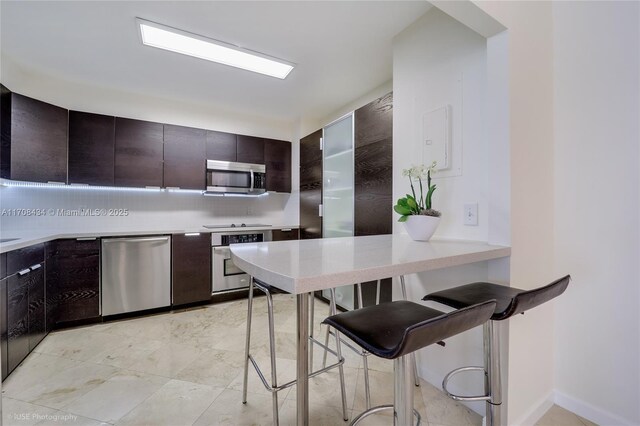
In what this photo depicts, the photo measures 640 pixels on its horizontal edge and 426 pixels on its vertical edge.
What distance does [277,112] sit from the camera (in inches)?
148

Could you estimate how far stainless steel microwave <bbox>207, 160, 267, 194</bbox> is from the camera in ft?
10.9

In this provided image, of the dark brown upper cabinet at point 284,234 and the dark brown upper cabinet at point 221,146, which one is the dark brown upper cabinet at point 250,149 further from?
the dark brown upper cabinet at point 284,234

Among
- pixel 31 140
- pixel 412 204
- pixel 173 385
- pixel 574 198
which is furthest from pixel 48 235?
pixel 574 198

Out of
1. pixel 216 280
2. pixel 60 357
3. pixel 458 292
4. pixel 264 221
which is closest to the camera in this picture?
pixel 458 292

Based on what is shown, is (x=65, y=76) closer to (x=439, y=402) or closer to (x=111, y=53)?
(x=111, y=53)

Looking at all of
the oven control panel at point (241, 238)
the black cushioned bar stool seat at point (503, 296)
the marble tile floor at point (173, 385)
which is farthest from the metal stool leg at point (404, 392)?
the oven control panel at point (241, 238)

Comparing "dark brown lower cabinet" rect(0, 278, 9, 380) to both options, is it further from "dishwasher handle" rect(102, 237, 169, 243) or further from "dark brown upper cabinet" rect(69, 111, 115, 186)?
"dark brown upper cabinet" rect(69, 111, 115, 186)

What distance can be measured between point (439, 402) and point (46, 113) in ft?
12.7

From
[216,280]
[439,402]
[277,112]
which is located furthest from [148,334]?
[277,112]

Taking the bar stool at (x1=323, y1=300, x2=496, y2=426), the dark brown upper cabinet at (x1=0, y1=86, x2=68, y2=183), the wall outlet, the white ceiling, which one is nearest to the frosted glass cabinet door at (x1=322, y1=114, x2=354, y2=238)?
the white ceiling

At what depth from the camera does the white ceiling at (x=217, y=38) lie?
1.84 meters

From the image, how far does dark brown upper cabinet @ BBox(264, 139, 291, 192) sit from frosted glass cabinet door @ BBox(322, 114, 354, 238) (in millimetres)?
953

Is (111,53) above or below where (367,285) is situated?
above

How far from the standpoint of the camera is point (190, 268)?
299 cm
